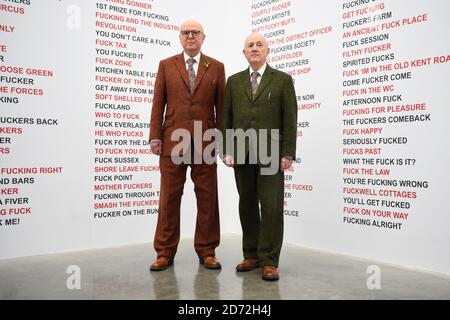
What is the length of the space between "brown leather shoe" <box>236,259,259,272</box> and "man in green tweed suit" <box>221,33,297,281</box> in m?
0.13

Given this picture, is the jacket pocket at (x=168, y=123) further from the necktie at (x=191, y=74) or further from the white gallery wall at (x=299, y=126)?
the white gallery wall at (x=299, y=126)

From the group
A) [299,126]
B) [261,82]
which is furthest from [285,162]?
[299,126]

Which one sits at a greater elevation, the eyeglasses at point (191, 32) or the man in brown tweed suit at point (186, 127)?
the eyeglasses at point (191, 32)

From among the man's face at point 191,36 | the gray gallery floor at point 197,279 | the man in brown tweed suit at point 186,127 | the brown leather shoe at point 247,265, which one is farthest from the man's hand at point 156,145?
the brown leather shoe at point 247,265

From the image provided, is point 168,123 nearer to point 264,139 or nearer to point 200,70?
point 200,70

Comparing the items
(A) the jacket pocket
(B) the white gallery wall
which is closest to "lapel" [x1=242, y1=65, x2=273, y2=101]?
(A) the jacket pocket

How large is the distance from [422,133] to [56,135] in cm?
296

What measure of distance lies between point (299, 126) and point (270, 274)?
171cm

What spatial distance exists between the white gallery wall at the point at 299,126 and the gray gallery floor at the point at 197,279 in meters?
0.30

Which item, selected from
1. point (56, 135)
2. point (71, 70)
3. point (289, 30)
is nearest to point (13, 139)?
point (56, 135)

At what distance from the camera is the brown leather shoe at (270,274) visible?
266 cm

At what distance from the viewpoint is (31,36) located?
3.46 m

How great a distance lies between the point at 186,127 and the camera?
288cm
